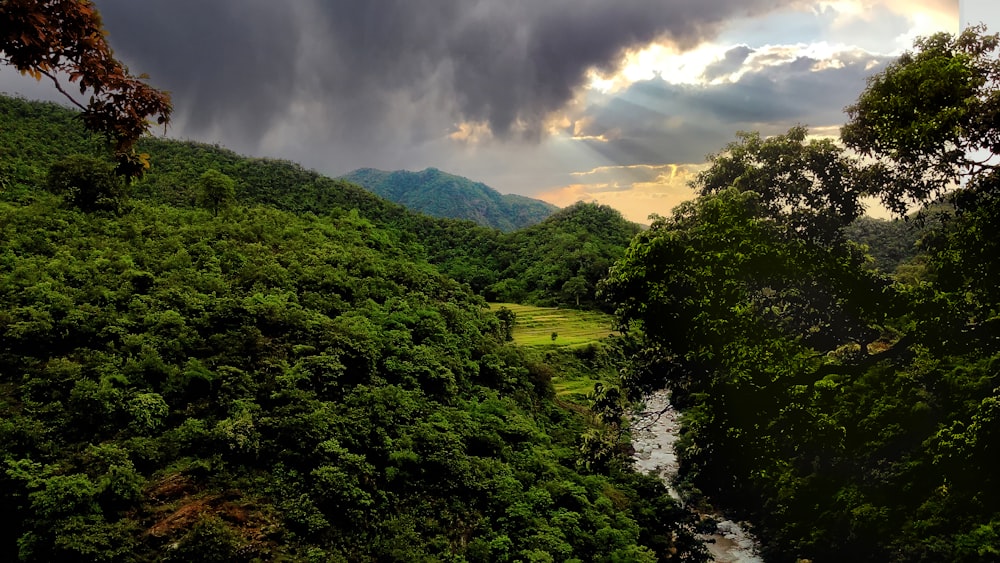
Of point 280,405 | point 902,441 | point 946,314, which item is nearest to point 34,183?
point 280,405

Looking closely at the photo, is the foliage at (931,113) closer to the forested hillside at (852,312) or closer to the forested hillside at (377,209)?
the forested hillside at (852,312)

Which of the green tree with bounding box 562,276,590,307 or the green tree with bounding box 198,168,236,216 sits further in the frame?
the green tree with bounding box 562,276,590,307

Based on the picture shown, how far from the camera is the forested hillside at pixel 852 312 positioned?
34.7ft

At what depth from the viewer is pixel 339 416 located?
51.3ft

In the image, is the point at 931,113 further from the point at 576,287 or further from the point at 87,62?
the point at 576,287

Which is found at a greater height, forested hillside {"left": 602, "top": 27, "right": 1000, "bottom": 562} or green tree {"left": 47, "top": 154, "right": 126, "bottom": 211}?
green tree {"left": 47, "top": 154, "right": 126, "bottom": 211}

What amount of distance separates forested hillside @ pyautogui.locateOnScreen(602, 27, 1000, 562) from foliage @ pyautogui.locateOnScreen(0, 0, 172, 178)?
37.2ft

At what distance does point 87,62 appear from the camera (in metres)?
4.57

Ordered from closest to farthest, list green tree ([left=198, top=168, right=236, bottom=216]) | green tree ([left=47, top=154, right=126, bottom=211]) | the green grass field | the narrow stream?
the narrow stream → green tree ([left=47, top=154, right=126, bottom=211]) → green tree ([left=198, top=168, right=236, bottom=216]) → the green grass field

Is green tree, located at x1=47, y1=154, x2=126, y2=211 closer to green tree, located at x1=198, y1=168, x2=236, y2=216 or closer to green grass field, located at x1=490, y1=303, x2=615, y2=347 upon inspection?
green tree, located at x1=198, y1=168, x2=236, y2=216

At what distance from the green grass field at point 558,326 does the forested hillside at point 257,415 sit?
662 inches

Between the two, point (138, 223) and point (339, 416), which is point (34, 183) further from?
point (339, 416)

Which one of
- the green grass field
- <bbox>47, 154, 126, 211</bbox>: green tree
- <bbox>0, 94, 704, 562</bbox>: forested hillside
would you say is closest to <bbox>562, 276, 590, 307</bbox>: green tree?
the green grass field

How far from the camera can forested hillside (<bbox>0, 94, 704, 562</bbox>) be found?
11438 mm
